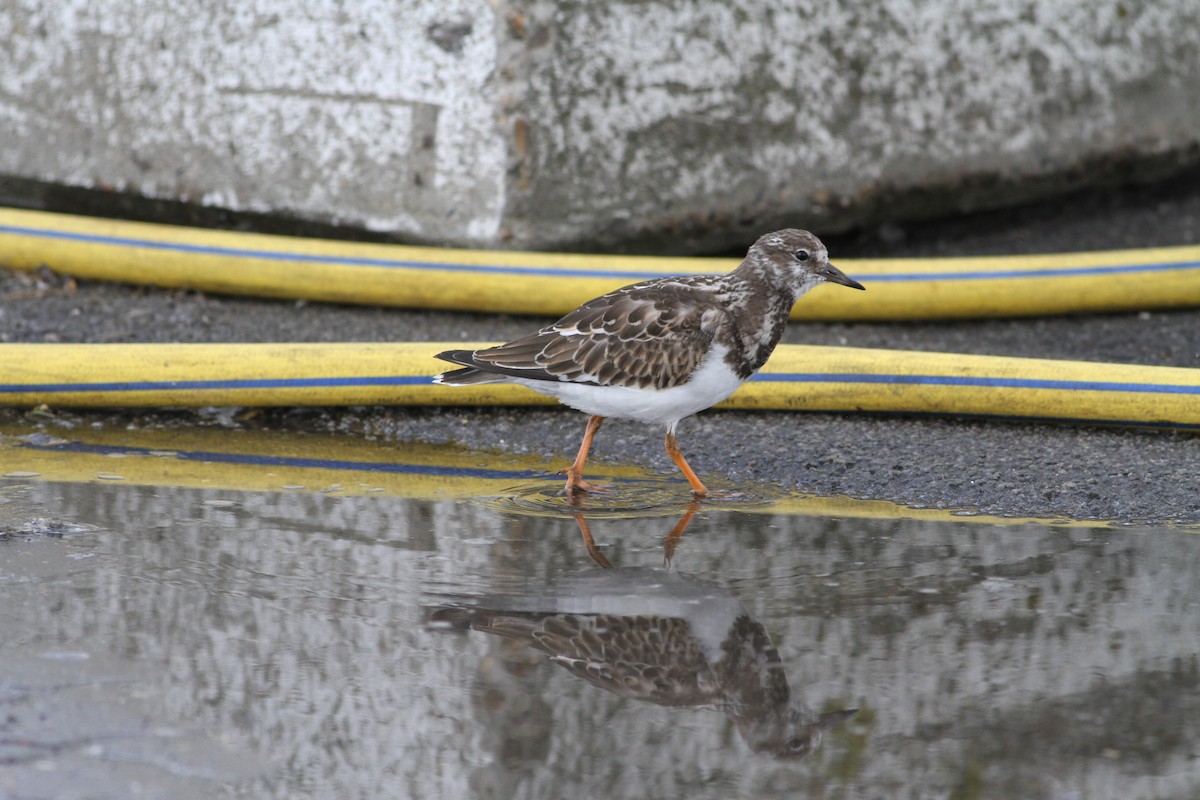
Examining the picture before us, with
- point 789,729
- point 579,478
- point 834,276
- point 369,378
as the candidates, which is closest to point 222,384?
point 369,378

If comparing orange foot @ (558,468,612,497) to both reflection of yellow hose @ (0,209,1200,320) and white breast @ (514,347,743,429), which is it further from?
reflection of yellow hose @ (0,209,1200,320)

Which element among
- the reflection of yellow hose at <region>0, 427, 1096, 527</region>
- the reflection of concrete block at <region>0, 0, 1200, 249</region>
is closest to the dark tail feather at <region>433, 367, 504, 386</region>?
the reflection of yellow hose at <region>0, 427, 1096, 527</region>

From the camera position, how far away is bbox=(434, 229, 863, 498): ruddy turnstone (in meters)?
4.70

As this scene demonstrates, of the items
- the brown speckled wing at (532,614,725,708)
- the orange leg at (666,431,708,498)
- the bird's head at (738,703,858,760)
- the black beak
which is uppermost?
the black beak

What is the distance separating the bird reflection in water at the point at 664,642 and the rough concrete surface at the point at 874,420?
118 cm

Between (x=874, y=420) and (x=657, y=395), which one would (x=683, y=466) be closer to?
(x=657, y=395)

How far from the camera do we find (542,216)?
6910 millimetres

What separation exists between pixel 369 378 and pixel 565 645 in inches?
89.5

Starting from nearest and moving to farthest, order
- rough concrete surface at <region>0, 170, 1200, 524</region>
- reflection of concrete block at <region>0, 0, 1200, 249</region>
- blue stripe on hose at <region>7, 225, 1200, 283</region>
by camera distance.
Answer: rough concrete surface at <region>0, 170, 1200, 524</region>
blue stripe on hose at <region>7, 225, 1200, 283</region>
reflection of concrete block at <region>0, 0, 1200, 249</region>

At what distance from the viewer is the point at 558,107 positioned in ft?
22.2

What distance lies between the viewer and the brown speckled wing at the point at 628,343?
4695 millimetres

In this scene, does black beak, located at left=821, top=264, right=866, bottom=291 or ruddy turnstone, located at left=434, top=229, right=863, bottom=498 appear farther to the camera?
black beak, located at left=821, top=264, right=866, bottom=291

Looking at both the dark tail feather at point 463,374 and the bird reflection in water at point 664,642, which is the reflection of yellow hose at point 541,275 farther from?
the bird reflection in water at point 664,642

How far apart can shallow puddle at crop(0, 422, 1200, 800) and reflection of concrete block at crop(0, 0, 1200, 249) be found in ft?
7.92
